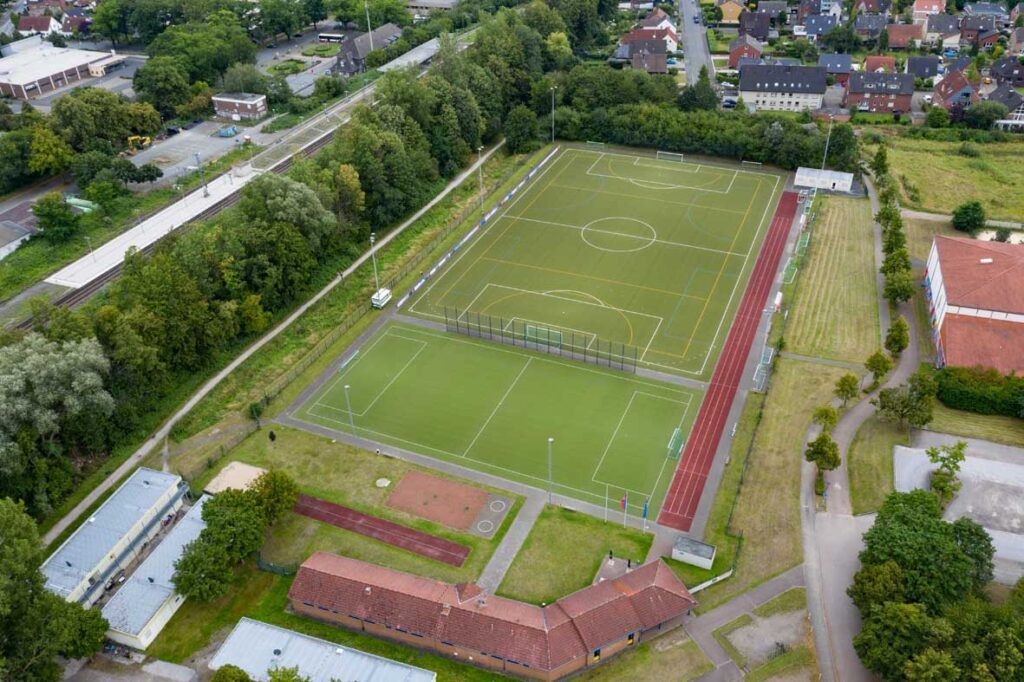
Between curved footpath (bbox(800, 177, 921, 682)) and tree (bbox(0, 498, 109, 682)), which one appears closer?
tree (bbox(0, 498, 109, 682))

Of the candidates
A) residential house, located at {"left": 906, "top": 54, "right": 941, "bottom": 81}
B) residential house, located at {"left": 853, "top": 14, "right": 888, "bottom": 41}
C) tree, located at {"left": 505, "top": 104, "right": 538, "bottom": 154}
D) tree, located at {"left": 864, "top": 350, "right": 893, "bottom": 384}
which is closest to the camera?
tree, located at {"left": 864, "top": 350, "right": 893, "bottom": 384}

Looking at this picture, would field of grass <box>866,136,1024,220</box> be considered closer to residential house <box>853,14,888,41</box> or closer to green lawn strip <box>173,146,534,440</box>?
residential house <box>853,14,888,41</box>

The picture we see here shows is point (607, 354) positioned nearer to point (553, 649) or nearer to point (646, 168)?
point (553, 649)

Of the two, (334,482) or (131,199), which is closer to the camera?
(334,482)

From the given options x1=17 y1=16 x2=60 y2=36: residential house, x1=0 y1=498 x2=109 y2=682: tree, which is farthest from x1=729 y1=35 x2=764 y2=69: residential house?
x1=17 y1=16 x2=60 y2=36: residential house

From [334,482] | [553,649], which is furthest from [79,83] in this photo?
[553,649]

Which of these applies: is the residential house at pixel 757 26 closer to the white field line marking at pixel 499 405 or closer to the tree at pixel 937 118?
the tree at pixel 937 118

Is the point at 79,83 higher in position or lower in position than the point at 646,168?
higher
